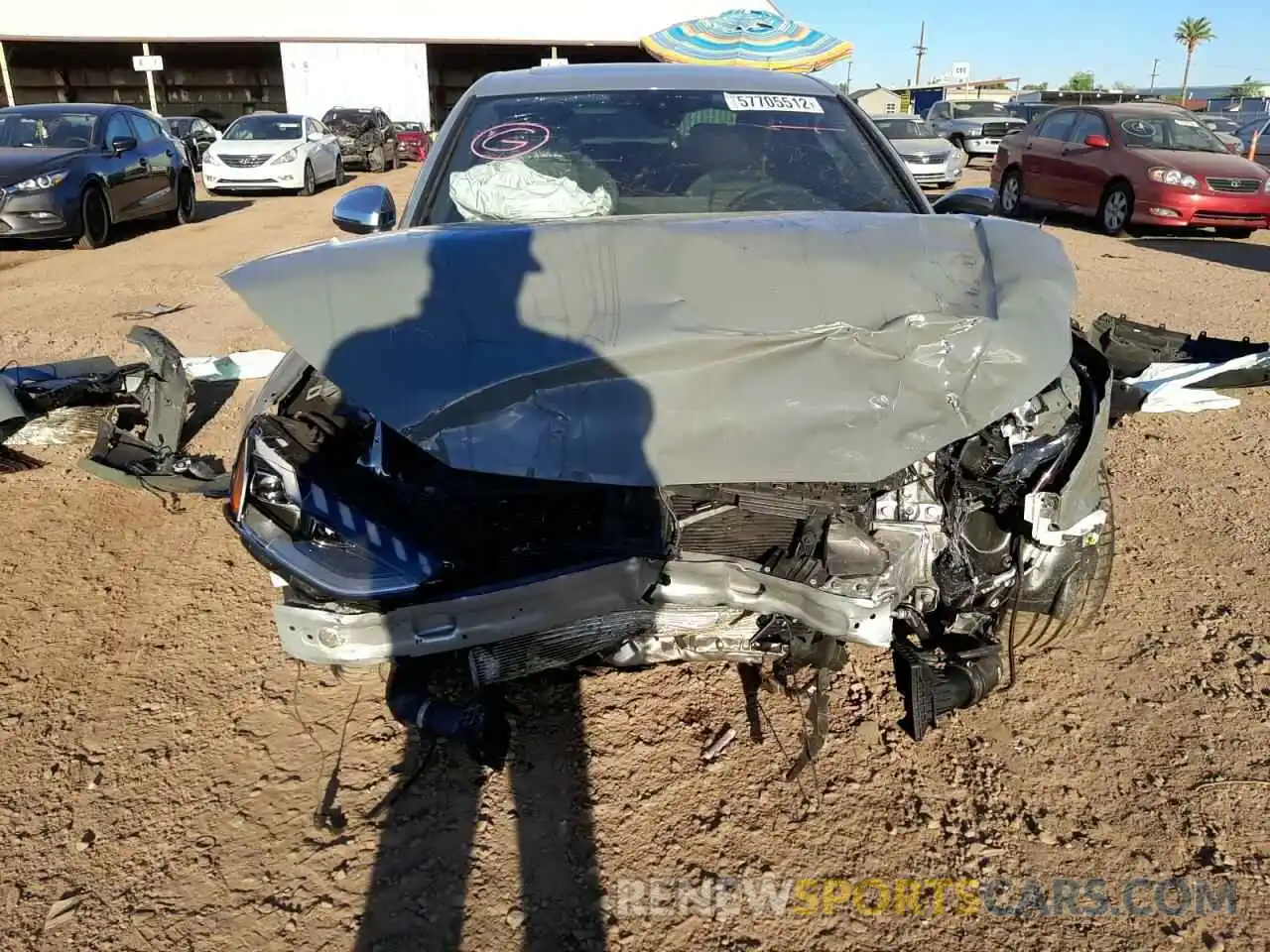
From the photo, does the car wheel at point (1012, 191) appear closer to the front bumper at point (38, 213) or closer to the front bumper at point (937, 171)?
the front bumper at point (937, 171)

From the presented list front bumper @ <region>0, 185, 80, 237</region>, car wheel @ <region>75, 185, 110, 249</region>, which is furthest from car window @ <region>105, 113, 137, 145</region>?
front bumper @ <region>0, 185, 80, 237</region>

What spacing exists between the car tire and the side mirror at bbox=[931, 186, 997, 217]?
1284 millimetres

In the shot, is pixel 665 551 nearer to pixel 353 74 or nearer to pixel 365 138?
pixel 365 138

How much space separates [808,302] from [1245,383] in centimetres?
339

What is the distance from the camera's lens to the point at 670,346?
215 cm

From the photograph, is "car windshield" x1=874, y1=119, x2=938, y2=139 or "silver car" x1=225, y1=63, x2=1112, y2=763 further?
"car windshield" x1=874, y1=119, x2=938, y2=139

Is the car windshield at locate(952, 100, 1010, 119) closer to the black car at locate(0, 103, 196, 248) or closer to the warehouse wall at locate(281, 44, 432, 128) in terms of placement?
the warehouse wall at locate(281, 44, 432, 128)

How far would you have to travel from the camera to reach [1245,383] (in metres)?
4.50

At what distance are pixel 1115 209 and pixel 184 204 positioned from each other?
1252 centimetres

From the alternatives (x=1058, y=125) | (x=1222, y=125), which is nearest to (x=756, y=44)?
(x=1058, y=125)

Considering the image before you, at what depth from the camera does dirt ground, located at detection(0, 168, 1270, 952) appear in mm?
2129

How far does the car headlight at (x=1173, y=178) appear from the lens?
36.2 ft

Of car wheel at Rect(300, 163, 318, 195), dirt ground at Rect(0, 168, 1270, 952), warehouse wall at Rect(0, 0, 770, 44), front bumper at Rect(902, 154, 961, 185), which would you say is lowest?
car wheel at Rect(300, 163, 318, 195)

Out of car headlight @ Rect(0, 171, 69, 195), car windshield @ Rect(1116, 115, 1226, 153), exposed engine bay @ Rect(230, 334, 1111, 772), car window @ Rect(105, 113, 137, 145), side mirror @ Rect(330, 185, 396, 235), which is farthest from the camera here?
car windshield @ Rect(1116, 115, 1226, 153)
